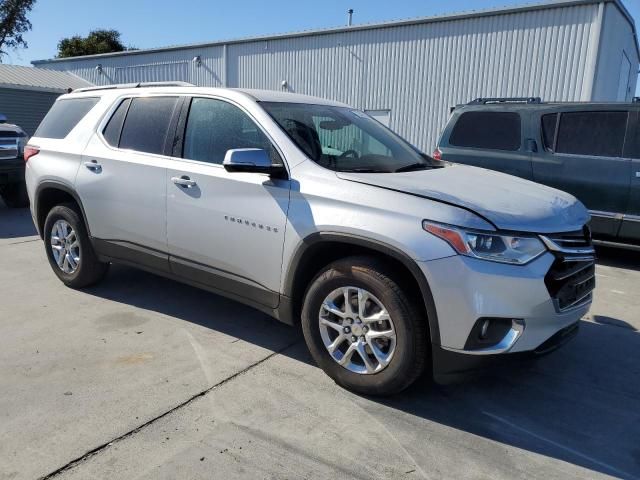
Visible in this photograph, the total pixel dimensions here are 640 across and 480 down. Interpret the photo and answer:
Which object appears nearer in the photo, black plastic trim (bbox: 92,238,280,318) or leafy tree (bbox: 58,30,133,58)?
black plastic trim (bbox: 92,238,280,318)

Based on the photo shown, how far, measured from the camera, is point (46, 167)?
4.91 meters

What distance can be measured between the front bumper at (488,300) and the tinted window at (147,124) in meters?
2.46

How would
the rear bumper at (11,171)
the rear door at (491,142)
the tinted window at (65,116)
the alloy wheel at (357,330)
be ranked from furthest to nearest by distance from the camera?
the rear bumper at (11,171) → the rear door at (491,142) → the tinted window at (65,116) → the alloy wheel at (357,330)

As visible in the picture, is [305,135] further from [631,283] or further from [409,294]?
[631,283]

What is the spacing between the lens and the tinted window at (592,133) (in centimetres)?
636

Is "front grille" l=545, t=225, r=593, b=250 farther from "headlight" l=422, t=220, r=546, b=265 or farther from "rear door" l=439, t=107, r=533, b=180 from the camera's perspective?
"rear door" l=439, t=107, r=533, b=180

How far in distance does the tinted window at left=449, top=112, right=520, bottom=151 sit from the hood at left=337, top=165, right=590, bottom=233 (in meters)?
3.63

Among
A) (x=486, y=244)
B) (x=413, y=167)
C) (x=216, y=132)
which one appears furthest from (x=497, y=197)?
(x=216, y=132)

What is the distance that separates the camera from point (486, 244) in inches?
109

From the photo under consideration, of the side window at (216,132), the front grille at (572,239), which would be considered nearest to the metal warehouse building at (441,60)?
the front grille at (572,239)

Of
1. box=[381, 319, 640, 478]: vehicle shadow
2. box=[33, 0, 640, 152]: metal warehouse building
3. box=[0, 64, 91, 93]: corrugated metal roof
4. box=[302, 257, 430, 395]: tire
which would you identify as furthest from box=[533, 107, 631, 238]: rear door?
box=[0, 64, 91, 93]: corrugated metal roof

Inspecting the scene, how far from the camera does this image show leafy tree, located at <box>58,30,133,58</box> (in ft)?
145

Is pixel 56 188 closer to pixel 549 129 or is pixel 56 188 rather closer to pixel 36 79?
pixel 549 129

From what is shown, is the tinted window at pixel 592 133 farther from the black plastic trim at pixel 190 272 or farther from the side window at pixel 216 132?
the black plastic trim at pixel 190 272
